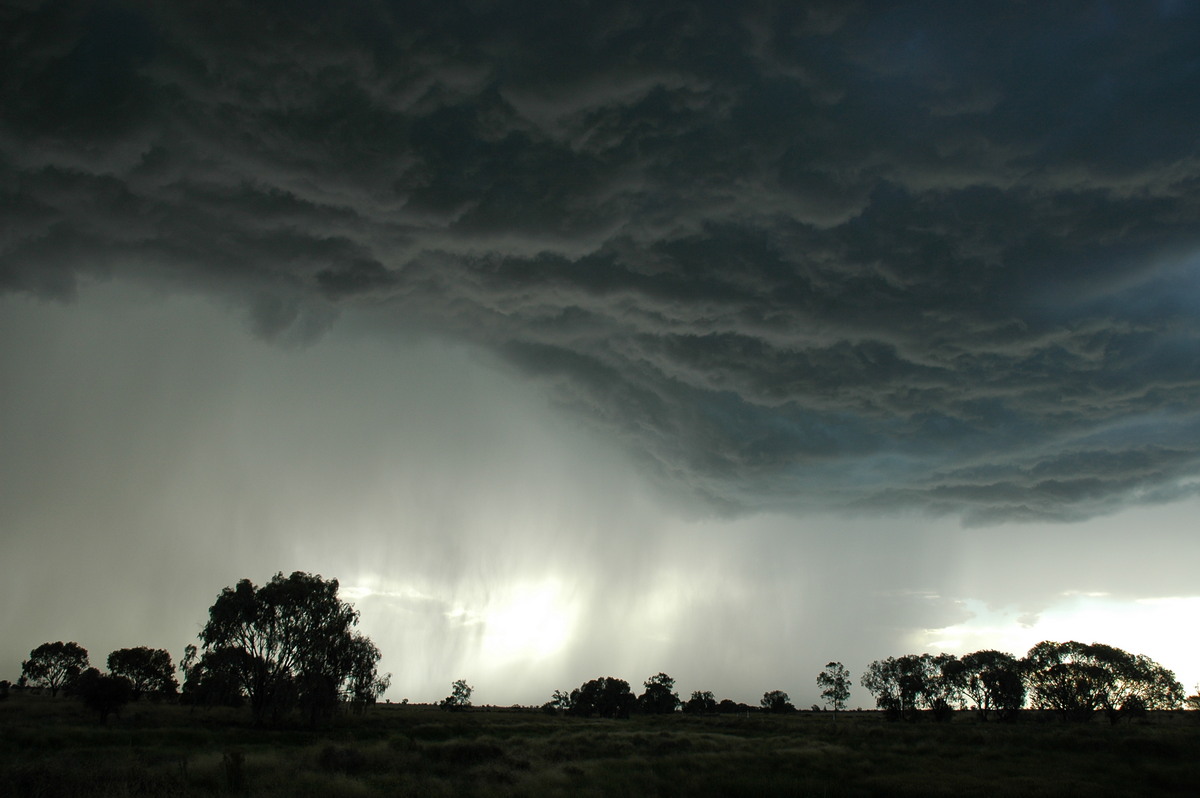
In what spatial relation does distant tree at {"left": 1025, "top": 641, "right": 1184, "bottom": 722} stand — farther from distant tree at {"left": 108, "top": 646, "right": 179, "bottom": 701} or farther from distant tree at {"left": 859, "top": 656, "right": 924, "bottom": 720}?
distant tree at {"left": 108, "top": 646, "right": 179, "bottom": 701}

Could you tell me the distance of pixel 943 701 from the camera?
119938mm

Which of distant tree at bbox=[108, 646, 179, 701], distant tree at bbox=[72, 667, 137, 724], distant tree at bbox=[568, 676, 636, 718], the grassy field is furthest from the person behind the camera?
distant tree at bbox=[568, 676, 636, 718]

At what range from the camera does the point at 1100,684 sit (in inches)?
3767

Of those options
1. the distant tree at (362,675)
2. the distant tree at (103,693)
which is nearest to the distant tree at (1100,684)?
the distant tree at (362,675)

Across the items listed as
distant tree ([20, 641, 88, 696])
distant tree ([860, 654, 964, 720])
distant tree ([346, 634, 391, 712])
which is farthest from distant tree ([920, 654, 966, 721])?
distant tree ([20, 641, 88, 696])

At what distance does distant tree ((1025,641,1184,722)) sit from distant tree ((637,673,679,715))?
282ft

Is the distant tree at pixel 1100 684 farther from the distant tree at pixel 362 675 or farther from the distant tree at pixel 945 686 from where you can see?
the distant tree at pixel 362 675

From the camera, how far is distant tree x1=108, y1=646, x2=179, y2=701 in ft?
311

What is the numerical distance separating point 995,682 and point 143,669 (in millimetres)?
152892

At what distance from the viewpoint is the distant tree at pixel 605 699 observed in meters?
142

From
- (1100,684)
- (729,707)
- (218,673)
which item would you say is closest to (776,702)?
(729,707)

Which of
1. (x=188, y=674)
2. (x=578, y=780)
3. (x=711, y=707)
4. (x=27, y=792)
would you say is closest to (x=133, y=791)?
(x=27, y=792)

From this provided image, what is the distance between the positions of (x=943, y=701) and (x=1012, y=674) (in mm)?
17167

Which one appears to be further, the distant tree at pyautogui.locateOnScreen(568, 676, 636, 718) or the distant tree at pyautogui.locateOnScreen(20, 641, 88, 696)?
the distant tree at pyautogui.locateOnScreen(568, 676, 636, 718)
